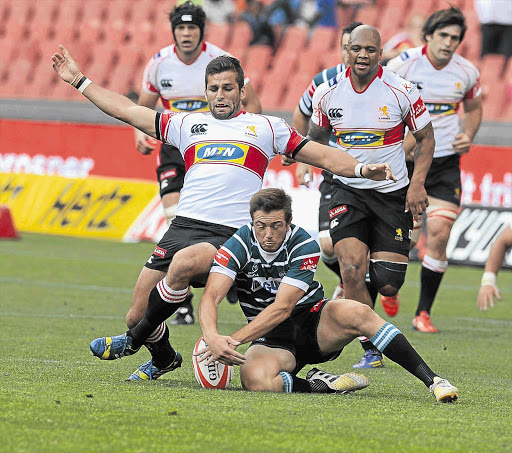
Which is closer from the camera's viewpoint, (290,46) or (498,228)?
(498,228)

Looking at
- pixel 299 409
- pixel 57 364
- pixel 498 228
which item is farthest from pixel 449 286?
pixel 299 409

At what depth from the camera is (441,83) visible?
920 cm

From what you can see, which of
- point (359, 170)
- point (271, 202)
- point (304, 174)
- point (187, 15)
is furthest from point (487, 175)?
point (271, 202)

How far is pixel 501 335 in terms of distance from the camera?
9352 millimetres

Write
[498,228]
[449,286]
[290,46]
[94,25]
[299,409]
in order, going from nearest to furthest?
[299,409], [449,286], [498,228], [290,46], [94,25]

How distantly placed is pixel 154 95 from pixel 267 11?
1193cm

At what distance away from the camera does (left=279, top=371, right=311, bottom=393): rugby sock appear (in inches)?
231

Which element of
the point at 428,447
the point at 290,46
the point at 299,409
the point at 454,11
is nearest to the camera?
the point at 428,447

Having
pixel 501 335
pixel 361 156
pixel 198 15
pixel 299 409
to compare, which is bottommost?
pixel 501 335

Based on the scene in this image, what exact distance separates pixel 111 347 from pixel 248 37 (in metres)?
15.4

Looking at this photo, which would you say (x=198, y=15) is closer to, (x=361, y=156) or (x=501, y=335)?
(x=361, y=156)

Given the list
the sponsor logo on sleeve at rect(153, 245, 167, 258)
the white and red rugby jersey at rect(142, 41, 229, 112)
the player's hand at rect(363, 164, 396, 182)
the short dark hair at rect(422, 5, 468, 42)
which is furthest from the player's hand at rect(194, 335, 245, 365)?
the short dark hair at rect(422, 5, 468, 42)

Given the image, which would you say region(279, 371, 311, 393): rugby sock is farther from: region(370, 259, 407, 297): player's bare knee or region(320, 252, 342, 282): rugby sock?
region(320, 252, 342, 282): rugby sock

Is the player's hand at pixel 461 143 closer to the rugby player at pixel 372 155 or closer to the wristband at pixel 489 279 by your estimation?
the rugby player at pixel 372 155
